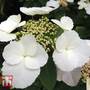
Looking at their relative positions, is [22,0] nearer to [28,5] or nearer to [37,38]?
[28,5]

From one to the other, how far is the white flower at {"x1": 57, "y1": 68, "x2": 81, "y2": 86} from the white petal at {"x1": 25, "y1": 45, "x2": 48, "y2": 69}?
53mm

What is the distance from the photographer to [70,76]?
1.01 metres

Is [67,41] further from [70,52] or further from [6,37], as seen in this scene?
[6,37]

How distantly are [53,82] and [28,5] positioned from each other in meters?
0.97

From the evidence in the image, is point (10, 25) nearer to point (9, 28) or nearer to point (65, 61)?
point (9, 28)

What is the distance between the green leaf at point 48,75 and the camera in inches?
39.9

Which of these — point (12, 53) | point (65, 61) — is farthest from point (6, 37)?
point (65, 61)

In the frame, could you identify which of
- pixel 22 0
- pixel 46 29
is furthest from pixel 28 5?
pixel 46 29

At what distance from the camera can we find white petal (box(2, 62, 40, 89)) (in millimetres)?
969

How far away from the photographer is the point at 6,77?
103 centimetres

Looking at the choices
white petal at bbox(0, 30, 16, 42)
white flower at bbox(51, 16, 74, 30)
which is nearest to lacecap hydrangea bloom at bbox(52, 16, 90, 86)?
white flower at bbox(51, 16, 74, 30)

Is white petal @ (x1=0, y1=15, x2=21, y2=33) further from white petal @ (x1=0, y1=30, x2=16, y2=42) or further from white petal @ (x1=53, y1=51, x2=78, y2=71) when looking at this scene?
white petal @ (x1=53, y1=51, x2=78, y2=71)

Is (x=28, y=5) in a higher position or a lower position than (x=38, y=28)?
lower

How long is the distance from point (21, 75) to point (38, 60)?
5cm
